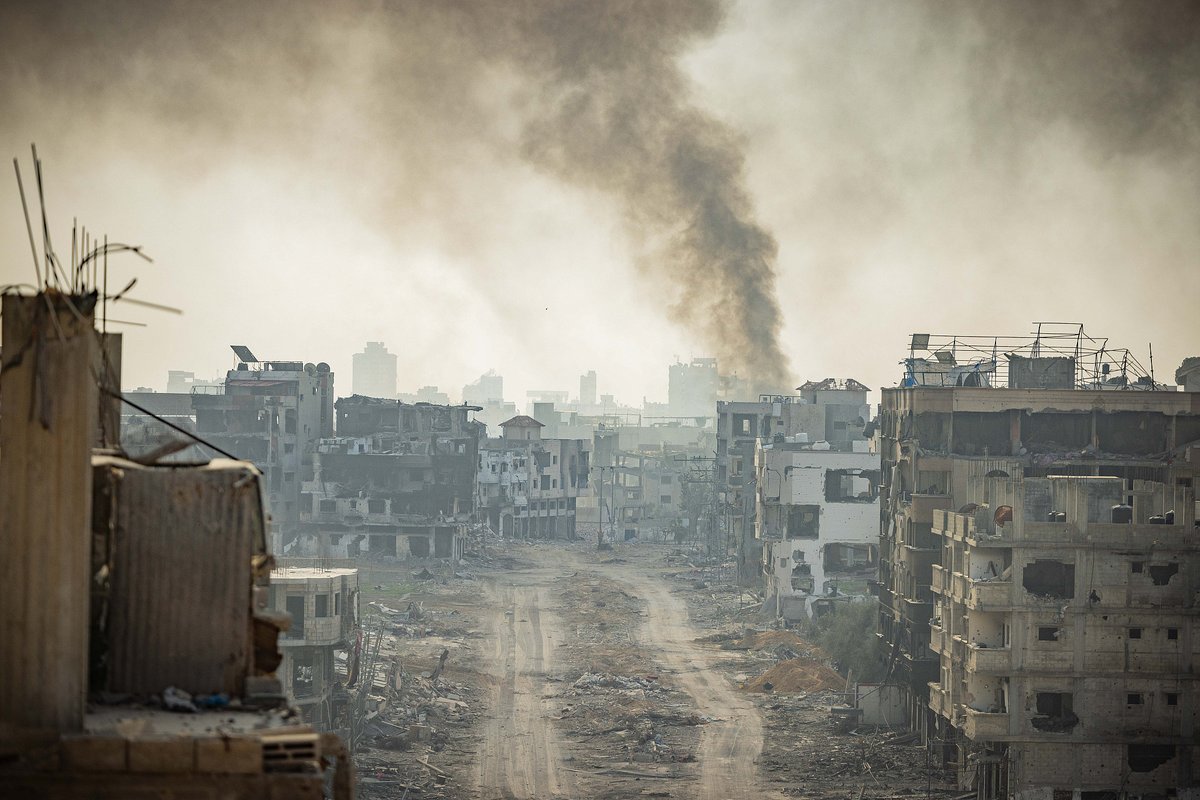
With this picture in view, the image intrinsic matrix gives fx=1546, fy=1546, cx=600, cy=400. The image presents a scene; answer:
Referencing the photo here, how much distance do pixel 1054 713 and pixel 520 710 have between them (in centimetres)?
1562

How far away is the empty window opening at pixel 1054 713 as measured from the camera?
34.3 m

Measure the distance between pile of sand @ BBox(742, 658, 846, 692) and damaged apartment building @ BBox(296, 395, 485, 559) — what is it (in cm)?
3418

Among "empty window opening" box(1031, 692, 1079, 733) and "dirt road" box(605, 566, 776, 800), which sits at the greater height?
"empty window opening" box(1031, 692, 1079, 733)

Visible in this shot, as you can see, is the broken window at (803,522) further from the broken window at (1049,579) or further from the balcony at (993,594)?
the balcony at (993,594)

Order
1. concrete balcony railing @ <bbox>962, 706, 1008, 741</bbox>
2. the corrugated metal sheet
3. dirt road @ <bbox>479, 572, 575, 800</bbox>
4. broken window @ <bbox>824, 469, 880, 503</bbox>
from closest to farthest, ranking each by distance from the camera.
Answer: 1. the corrugated metal sheet
2. concrete balcony railing @ <bbox>962, 706, 1008, 741</bbox>
3. dirt road @ <bbox>479, 572, 575, 800</bbox>
4. broken window @ <bbox>824, 469, 880, 503</bbox>

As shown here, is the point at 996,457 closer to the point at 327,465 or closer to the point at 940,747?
the point at 940,747

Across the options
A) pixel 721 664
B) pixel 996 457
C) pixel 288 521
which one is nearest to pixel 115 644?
pixel 996 457

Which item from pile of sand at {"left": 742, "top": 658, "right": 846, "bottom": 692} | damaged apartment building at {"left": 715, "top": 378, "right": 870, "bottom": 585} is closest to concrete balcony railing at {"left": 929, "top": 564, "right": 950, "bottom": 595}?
pile of sand at {"left": 742, "top": 658, "right": 846, "bottom": 692}

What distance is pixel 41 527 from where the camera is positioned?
8609 millimetres

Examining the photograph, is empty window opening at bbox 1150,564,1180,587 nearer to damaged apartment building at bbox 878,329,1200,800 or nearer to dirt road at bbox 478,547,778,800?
damaged apartment building at bbox 878,329,1200,800

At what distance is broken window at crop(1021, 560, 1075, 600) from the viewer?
34562 millimetres

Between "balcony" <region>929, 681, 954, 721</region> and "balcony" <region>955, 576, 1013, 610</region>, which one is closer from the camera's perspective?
Result: "balcony" <region>955, 576, 1013, 610</region>

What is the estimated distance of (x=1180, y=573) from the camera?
34219 mm

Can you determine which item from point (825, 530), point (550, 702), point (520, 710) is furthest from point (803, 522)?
point (520, 710)
